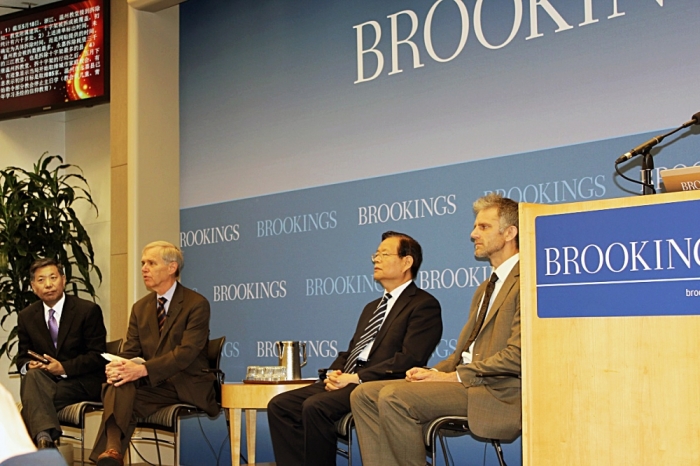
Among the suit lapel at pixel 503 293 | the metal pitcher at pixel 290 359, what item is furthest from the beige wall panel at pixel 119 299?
the suit lapel at pixel 503 293

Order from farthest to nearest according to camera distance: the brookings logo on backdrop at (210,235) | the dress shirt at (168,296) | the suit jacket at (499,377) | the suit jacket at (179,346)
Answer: the brookings logo on backdrop at (210,235) < the dress shirt at (168,296) < the suit jacket at (179,346) < the suit jacket at (499,377)


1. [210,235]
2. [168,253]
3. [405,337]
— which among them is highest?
[210,235]

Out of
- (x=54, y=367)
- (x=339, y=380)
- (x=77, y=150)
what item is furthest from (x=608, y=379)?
(x=77, y=150)

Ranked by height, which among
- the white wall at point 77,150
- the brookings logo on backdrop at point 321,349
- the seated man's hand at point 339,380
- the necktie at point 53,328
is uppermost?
the white wall at point 77,150

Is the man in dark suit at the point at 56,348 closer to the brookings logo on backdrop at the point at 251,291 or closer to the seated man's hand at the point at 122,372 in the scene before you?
the seated man's hand at the point at 122,372

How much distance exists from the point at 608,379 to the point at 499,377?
1181 millimetres

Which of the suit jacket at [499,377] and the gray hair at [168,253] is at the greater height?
the gray hair at [168,253]

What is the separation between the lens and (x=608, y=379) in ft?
8.42

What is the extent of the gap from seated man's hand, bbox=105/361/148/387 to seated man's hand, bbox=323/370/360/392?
1.14 meters

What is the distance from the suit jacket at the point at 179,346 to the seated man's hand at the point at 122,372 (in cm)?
8

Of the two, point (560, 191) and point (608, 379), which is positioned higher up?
point (560, 191)

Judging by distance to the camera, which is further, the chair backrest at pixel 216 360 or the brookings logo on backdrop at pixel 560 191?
the chair backrest at pixel 216 360

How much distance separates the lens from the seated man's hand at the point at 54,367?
5.40m

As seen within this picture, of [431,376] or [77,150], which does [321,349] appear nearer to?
[431,376]
